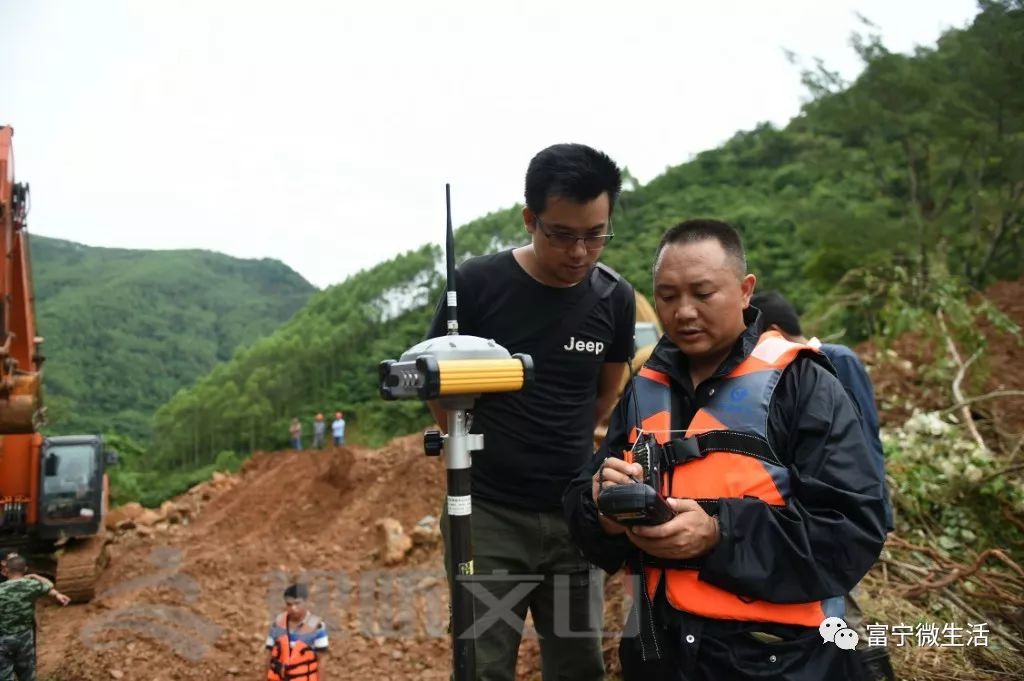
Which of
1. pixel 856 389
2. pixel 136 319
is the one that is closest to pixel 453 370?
pixel 856 389

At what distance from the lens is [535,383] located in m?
2.41

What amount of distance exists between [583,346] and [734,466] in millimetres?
891

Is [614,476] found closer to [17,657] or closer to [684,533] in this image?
[684,533]

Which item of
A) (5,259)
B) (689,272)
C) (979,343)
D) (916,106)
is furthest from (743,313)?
(916,106)

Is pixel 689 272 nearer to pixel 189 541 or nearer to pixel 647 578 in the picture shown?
pixel 647 578

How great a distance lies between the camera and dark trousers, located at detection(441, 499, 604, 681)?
2.30m

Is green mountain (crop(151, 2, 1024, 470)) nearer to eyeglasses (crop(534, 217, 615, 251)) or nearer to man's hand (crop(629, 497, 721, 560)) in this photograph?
eyeglasses (crop(534, 217, 615, 251))

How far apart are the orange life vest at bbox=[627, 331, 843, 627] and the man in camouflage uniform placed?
15.1 feet

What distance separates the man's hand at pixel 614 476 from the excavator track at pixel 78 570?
295 inches

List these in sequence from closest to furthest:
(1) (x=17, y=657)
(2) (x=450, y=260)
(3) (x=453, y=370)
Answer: (3) (x=453, y=370) < (2) (x=450, y=260) < (1) (x=17, y=657)

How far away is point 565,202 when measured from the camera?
7.09 ft

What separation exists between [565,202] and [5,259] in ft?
20.5

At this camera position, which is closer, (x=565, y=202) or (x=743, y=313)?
(x=743, y=313)

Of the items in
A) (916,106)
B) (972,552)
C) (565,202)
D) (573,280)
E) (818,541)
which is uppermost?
(916,106)
